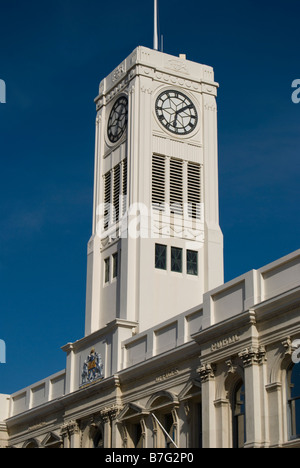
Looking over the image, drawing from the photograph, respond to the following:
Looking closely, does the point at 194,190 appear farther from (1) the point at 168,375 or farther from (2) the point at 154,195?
(1) the point at 168,375

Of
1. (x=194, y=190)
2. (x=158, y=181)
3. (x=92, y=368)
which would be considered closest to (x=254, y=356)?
(x=92, y=368)

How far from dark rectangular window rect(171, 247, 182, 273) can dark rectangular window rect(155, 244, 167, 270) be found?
471mm

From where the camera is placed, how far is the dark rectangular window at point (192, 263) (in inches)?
2175

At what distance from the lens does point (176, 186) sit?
56969 millimetres

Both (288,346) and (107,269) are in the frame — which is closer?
(288,346)

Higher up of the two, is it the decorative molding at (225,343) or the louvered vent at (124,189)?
the louvered vent at (124,189)

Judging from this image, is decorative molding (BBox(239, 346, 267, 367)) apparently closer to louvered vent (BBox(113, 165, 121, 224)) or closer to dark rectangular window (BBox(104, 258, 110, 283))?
dark rectangular window (BBox(104, 258, 110, 283))

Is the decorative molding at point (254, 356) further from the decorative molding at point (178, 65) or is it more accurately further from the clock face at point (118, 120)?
the decorative molding at point (178, 65)

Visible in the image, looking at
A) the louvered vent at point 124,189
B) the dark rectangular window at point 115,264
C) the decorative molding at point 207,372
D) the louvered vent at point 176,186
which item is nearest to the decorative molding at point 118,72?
the louvered vent at point 124,189

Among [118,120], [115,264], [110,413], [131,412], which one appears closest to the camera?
[131,412]

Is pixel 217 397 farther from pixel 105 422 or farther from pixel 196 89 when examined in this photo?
pixel 196 89

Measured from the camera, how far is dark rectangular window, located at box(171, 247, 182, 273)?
54.9 m

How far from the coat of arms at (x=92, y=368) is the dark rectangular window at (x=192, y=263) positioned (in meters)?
7.88

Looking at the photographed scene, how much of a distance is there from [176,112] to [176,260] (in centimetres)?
1002
